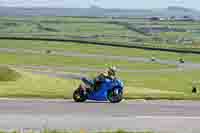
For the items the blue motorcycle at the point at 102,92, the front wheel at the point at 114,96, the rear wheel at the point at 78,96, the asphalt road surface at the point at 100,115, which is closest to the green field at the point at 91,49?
the blue motorcycle at the point at 102,92

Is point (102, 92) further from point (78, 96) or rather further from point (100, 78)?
point (78, 96)

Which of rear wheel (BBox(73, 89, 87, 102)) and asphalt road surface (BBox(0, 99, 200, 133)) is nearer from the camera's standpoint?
asphalt road surface (BBox(0, 99, 200, 133))

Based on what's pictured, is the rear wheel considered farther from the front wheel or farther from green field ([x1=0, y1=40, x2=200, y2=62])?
green field ([x1=0, y1=40, x2=200, y2=62])

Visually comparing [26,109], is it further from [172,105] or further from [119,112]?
[172,105]

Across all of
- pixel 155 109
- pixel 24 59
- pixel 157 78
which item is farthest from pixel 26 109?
pixel 24 59

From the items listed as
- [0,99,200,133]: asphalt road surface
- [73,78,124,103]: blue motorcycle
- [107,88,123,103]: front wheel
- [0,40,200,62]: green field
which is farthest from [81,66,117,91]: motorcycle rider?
[0,40,200,62]: green field

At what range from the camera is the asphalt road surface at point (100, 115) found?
52.1 ft

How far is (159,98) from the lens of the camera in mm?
24109

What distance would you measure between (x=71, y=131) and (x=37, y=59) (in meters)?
66.0

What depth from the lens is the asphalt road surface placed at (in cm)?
1588

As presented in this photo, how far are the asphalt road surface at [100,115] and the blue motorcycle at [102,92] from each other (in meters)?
0.51

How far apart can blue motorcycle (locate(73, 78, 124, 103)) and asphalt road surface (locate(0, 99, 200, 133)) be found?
51 centimetres

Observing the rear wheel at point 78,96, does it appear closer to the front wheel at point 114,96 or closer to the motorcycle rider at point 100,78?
the motorcycle rider at point 100,78

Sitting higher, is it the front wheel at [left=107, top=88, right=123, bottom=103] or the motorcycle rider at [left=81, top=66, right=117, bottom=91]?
the motorcycle rider at [left=81, top=66, right=117, bottom=91]
